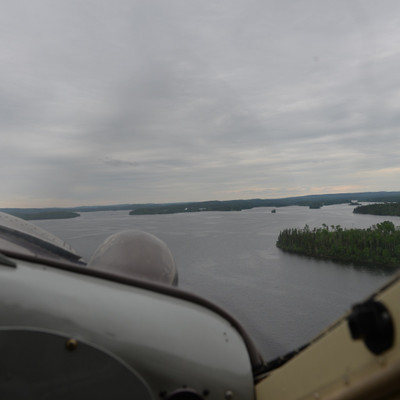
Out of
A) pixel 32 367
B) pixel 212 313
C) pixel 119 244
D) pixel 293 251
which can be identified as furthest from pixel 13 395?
pixel 293 251

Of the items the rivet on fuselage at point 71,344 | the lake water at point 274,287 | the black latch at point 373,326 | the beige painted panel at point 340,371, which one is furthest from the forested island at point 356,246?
the rivet on fuselage at point 71,344

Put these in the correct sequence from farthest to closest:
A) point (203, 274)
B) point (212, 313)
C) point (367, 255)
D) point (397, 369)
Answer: point (367, 255)
point (203, 274)
point (212, 313)
point (397, 369)

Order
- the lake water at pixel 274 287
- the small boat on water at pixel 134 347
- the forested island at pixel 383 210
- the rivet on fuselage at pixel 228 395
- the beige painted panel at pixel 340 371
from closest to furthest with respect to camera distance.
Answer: the beige painted panel at pixel 340 371
the small boat on water at pixel 134 347
the rivet on fuselage at pixel 228 395
the lake water at pixel 274 287
the forested island at pixel 383 210

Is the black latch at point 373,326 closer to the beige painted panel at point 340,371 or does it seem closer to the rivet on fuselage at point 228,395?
the beige painted panel at point 340,371

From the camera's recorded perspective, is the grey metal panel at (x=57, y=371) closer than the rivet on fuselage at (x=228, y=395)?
Yes

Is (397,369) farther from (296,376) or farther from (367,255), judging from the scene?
(367,255)

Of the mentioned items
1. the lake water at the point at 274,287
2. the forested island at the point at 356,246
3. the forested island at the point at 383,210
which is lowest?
the lake water at the point at 274,287

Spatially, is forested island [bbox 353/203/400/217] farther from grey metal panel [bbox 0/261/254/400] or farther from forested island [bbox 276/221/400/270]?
grey metal panel [bbox 0/261/254/400]
